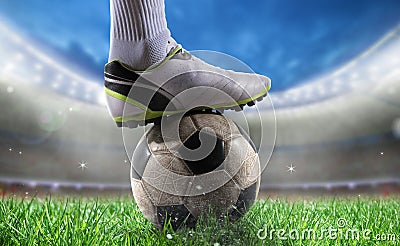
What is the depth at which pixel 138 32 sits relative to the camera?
2.44 m

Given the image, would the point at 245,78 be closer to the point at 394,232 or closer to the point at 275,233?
the point at 275,233

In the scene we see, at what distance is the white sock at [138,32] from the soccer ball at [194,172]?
400mm

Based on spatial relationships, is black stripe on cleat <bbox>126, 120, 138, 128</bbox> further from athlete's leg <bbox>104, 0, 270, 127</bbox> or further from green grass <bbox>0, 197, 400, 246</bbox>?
green grass <bbox>0, 197, 400, 246</bbox>

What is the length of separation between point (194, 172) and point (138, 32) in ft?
2.80

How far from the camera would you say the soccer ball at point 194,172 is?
236cm

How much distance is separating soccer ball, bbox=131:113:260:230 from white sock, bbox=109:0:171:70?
400 mm

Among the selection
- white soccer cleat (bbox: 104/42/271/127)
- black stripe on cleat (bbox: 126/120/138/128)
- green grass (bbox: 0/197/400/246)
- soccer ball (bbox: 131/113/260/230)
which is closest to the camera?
green grass (bbox: 0/197/400/246)

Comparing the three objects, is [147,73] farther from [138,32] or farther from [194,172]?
[194,172]

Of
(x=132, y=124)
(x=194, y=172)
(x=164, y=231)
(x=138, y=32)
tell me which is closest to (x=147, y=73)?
(x=138, y=32)

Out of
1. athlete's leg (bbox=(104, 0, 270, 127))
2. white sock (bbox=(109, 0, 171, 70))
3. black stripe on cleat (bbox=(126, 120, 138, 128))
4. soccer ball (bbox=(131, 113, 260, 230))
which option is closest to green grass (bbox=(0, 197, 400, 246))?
soccer ball (bbox=(131, 113, 260, 230))

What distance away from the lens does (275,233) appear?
2518 mm

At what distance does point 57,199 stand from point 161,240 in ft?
6.05

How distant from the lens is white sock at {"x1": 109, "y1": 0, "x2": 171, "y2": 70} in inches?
93.7

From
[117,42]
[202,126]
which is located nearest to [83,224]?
[202,126]
